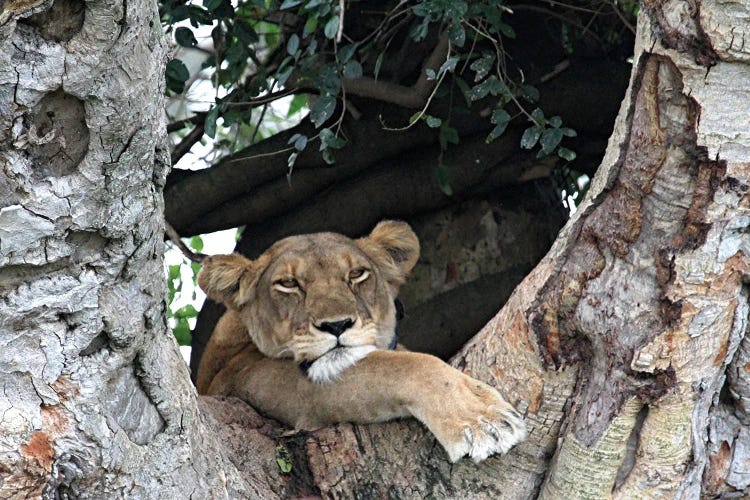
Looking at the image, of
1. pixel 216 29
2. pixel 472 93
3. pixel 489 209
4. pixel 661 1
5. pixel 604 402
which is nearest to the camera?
pixel 661 1

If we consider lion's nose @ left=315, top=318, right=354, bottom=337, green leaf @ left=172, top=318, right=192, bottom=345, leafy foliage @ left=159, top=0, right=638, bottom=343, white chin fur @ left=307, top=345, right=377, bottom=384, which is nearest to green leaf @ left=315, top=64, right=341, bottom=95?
leafy foliage @ left=159, top=0, right=638, bottom=343

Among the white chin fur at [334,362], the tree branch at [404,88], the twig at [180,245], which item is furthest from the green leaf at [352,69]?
the twig at [180,245]

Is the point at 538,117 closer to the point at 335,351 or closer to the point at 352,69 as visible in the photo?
the point at 352,69

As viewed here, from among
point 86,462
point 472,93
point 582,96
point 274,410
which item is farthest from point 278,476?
point 582,96

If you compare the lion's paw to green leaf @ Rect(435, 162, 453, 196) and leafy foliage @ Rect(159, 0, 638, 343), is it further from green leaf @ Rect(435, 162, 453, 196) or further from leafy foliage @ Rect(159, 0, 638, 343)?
green leaf @ Rect(435, 162, 453, 196)

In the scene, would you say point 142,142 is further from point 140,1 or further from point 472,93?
point 472,93

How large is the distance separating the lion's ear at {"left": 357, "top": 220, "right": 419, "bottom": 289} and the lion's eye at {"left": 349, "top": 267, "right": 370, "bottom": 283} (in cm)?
21

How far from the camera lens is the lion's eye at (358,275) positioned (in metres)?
4.11

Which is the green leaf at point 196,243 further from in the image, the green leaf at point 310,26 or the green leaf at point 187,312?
the green leaf at point 310,26

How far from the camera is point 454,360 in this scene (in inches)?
139

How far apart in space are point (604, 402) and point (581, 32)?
102 inches

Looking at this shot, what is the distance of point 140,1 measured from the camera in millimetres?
2174

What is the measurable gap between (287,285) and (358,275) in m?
0.27

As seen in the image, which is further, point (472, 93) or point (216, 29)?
point (216, 29)
